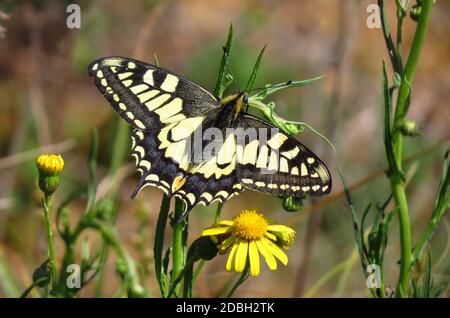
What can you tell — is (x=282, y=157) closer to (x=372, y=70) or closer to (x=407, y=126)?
(x=407, y=126)

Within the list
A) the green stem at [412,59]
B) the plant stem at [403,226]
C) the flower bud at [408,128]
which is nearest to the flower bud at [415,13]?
the green stem at [412,59]

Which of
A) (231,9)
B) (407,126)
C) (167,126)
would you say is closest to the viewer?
(407,126)

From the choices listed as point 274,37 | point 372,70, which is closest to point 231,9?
point 274,37

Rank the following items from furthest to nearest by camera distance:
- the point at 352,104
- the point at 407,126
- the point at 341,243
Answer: the point at 352,104 < the point at 341,243 < the point at 407,126

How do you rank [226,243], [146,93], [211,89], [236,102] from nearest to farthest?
[226,243] → [236,102] → [146,93] → [211,89]

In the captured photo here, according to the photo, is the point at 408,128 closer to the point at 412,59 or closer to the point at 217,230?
the point at 412,59

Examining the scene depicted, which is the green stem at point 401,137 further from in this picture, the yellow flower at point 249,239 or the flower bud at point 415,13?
the yellow flower at point 249,239

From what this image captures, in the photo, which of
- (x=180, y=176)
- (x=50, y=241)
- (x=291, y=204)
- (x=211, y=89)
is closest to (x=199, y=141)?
(x=180, y=176)
